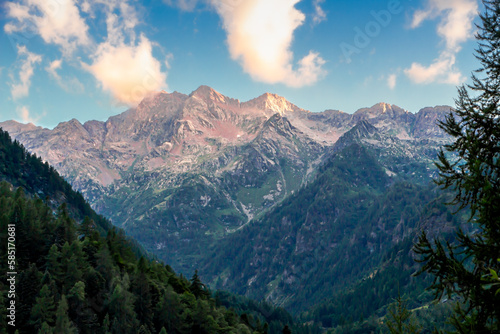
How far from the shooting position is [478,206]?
50.1 feet

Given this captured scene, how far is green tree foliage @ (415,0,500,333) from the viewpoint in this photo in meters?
→ 14.0

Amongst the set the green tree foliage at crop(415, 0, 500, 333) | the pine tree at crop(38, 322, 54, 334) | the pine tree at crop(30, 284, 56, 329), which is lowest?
the pine tree at crop(38, 322, 54, 334)

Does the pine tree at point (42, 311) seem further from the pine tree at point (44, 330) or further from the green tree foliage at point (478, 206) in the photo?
the green tree foliage at point (478, 206)

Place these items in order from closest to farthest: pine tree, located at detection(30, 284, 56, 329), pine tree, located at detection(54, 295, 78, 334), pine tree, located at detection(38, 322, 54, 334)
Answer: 1. pine tree, located at detection(38, 322, 54, 334)
2. pine tree, located at detection(54, 295, 78, 334)
3. pine tree, located at detection(30, 284, 56, 329)

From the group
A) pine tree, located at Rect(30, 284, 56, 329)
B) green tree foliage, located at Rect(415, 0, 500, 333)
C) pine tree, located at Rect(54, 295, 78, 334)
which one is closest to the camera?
green tree foliage, located at Rect(415, 0, 500, 333)

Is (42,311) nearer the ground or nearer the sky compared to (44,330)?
nearer the sky

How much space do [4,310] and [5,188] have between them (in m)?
84.6

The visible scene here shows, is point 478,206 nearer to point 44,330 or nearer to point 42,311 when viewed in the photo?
point 44,330

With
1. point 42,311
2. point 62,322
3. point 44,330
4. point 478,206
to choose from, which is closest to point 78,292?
point 42,311

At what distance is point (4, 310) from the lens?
53719 millimetres

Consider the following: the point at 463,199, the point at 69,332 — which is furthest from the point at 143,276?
the point at 463,199

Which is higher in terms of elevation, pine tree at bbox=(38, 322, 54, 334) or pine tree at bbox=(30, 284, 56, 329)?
pine tree at bbox=(30, 284, 56, 329)

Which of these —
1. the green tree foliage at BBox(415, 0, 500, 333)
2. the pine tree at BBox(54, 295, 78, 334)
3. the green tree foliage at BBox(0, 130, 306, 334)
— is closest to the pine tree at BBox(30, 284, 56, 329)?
the green tree foliage at BBox(0, 130, 306, 334)

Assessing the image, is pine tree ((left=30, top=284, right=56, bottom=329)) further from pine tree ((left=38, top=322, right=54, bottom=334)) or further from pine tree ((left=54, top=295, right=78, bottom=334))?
pine tree ((left=38, top=322, right=54, bottom=334))
